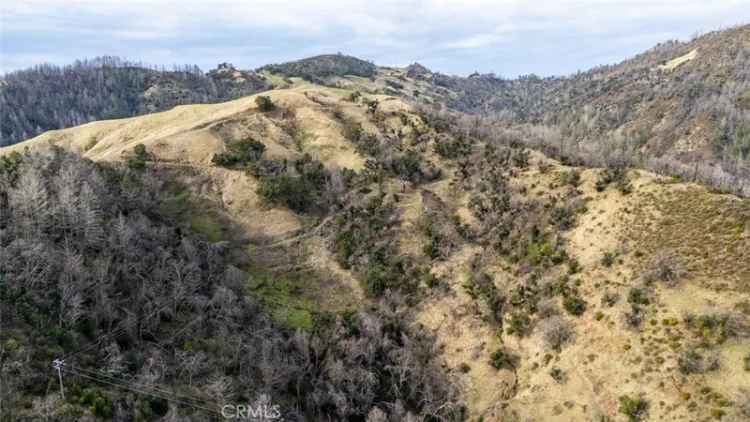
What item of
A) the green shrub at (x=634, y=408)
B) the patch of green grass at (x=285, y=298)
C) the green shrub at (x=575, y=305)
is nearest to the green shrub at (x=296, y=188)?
the patch of green grass at (x=285, y=298)

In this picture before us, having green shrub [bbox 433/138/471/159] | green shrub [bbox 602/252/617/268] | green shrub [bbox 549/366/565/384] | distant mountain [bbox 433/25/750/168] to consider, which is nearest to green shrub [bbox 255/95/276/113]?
green shrub [bbox 433/138/471/159]

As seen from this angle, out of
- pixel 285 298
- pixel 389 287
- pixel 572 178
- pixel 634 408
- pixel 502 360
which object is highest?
pixel 572 178

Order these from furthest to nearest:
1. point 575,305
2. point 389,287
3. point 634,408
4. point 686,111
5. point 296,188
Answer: point 686,111
point 296,188
point 389,287
point 575,305
point 634,408

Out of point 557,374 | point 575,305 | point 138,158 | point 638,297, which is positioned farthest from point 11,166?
point 638,297

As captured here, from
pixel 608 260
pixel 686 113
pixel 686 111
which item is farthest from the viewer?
pixel 686 111

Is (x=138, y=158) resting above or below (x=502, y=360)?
above

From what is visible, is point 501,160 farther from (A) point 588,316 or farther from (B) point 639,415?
Result: (B) point 639,415

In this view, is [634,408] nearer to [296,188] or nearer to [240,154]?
[296,188]
